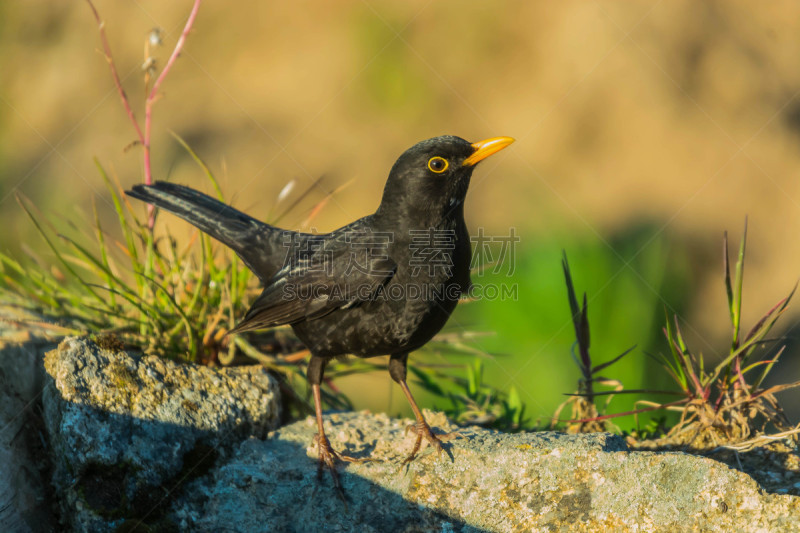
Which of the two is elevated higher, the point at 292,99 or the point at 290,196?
the point at 292,99

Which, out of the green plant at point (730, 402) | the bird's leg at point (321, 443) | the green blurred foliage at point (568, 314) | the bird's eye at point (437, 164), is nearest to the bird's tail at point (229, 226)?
the bird's leg at point (321, 443)

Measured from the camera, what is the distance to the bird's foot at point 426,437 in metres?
3.34

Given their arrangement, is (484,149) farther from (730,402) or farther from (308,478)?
(308,478)

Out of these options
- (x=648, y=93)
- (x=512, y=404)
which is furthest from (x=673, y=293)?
(x=648, y=93)

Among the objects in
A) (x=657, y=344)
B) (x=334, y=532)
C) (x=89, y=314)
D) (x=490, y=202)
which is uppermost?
(x=490, y=202)

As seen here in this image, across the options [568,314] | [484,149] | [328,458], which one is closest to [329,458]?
[328,458]

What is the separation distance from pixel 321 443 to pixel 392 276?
914 millimetres

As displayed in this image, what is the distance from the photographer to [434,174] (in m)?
3.78

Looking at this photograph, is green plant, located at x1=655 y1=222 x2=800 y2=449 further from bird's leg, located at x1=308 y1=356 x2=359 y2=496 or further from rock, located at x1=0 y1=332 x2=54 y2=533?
rock, located at x1=0 y1=332 x2=54 y2=533

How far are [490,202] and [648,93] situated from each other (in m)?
Result: 2.14

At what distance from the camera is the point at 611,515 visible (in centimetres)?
278

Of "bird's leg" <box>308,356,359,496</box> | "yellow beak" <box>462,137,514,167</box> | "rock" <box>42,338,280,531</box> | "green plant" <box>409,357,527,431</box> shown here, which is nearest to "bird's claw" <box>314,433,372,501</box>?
"bird's leg" <box>308,356,359,496</box>

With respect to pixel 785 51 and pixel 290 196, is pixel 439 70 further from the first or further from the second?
pixel 785 51

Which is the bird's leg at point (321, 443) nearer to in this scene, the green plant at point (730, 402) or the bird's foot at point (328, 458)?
the bird's foot at point (328, 458)
